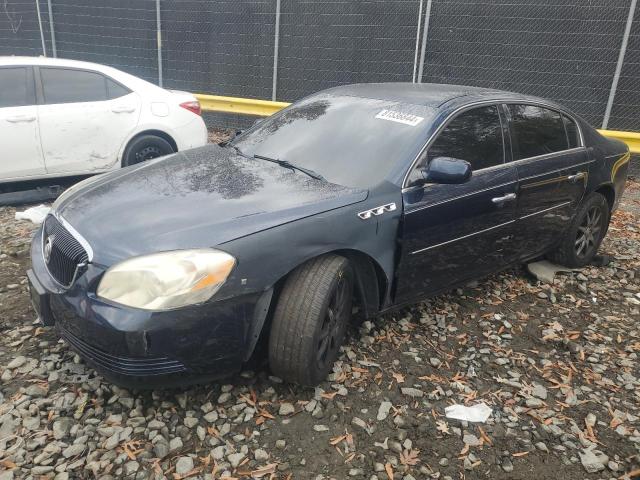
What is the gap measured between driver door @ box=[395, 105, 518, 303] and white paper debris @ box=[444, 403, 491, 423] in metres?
0.73

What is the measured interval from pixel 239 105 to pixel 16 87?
459 cm

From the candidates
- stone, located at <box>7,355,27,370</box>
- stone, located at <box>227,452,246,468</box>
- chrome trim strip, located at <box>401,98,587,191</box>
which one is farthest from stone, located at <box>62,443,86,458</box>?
chrome trim strip, located at <box>401,98,587,191</box>

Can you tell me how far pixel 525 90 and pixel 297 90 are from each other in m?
4.04

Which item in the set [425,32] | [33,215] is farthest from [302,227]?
[425,32]

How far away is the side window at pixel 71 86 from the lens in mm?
5574

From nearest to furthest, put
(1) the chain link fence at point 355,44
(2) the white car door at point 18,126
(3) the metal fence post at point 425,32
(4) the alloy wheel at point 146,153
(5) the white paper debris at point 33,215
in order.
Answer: (5) the white paper debris at point 33,215 → (2) the white car door at point 18,126 → (4) the alloy wheel at point 146,153 → (1) the chain link fence at point 355,44 → (3) the metal fence post at point 425,32

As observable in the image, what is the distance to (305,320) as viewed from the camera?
2598 millimetres

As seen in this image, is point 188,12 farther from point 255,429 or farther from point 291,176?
point 255,429

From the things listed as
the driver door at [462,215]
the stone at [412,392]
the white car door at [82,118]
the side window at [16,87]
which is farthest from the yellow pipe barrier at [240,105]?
the stone at [412,392]

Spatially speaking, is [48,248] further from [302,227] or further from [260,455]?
[260,455]

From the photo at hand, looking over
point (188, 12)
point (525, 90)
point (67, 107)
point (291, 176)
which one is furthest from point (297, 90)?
point (291, 176)

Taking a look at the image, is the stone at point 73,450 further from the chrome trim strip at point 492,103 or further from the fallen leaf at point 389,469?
the chrome trim strip at point 492,103

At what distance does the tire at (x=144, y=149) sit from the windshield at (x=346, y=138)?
2.61m

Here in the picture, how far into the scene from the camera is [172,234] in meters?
2.44
